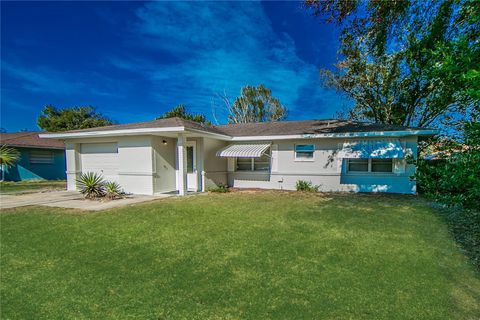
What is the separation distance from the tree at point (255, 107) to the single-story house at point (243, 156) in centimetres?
2754

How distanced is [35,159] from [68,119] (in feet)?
66.5

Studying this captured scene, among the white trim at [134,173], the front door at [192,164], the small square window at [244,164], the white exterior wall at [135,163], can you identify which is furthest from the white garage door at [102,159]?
the small square window at [244,164]

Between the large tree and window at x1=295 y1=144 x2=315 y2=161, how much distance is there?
22.6ft

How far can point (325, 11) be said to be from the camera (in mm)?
11297

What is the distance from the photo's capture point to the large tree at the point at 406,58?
4969 mm

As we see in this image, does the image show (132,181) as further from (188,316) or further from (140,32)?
(188,316)

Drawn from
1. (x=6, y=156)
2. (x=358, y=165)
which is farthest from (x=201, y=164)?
(x=6, y=156)

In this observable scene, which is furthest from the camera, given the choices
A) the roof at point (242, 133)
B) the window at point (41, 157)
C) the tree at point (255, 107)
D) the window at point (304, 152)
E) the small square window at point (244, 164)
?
the tree at point (255, 107)

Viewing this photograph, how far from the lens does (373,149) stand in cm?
1501

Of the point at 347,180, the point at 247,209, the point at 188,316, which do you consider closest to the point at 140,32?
the point at 247,209

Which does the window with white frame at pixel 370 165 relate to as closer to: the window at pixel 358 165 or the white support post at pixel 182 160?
the window at pixel 358 165

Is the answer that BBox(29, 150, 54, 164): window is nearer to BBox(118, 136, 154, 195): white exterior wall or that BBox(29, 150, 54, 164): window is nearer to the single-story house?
the single-story house

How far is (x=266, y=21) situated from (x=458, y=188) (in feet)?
68.0

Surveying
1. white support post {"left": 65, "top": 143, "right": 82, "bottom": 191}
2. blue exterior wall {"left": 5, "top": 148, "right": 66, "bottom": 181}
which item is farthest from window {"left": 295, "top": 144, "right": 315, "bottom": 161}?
blue exterior wall {"left": 5, "top": 148, "right": 66, "bottom": 181}
